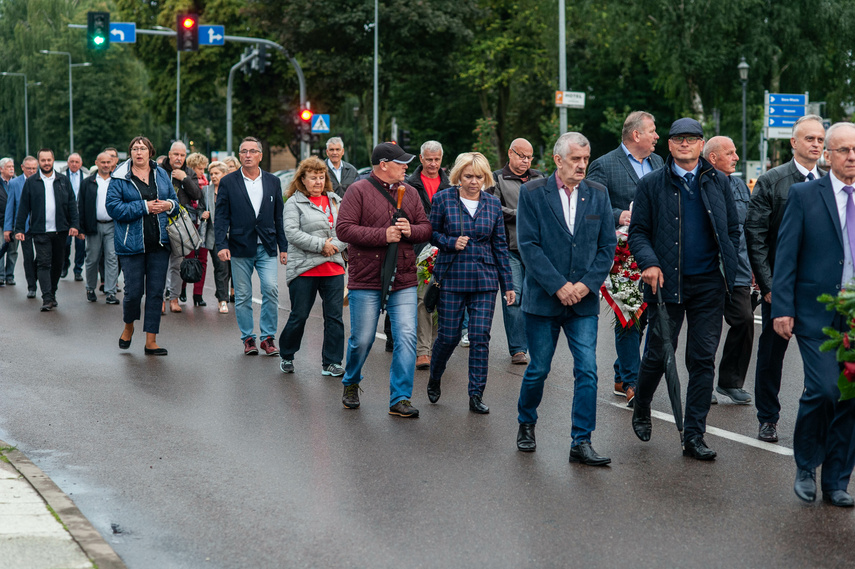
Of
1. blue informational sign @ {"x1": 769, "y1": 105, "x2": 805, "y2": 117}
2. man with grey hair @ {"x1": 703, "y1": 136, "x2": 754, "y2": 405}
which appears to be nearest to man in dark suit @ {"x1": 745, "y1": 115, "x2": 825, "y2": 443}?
man with grey hair @ {"x1": 703, "y1": 136, "x2": 754, "y2": 405}

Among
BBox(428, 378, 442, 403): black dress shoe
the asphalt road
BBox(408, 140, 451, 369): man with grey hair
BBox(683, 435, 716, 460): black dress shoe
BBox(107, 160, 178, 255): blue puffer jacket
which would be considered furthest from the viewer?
BBox(107, 160, 178, 255): blue puffer jacket

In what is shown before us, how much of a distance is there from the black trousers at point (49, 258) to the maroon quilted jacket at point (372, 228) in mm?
7614

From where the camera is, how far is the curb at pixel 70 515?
15.6 feet

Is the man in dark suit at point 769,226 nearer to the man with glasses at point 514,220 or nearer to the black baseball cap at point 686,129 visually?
the black baseball cap at point 686,129

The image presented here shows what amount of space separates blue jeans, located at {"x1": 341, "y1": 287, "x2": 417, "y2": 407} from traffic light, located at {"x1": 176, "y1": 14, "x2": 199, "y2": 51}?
69.4ft

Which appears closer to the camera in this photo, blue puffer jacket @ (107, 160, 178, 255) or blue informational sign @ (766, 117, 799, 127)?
blue puffer jacket @ (107, 160, 178, 255)

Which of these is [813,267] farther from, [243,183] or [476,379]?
[243,183]

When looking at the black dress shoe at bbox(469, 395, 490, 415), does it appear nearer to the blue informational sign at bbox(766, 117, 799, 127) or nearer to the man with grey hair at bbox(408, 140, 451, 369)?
the man with grey hair at bbox(408, 140, 451, 369)

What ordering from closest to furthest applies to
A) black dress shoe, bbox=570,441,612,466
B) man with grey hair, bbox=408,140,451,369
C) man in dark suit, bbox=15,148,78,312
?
black dress shoe, bbox=570,441,612,466 < man with grey hair, bbox=408,140,451,369 < man in dark suit, bbox=15,148,78,312

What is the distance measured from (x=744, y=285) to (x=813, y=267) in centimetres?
264

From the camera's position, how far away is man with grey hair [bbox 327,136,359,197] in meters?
12.1

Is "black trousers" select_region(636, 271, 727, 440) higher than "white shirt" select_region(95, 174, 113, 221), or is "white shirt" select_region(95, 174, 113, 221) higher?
"white shirt" select_region(95, 174, 113, 221)

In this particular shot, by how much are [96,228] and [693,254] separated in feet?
34.6

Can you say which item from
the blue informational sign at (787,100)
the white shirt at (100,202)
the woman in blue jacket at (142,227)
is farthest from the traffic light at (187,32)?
→ the woman in blue jacket at (142,227)
